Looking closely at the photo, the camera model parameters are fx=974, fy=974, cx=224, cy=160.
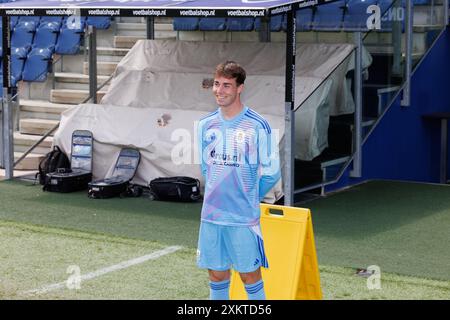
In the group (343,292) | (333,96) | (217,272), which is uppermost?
(333,96)

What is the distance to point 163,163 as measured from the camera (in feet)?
39.4

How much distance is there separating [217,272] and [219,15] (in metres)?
4.80

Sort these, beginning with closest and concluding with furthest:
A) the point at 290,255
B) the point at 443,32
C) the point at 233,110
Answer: the point at 233,110, the point at 290,255, the point at 443,32

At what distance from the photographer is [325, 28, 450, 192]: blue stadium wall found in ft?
43.1

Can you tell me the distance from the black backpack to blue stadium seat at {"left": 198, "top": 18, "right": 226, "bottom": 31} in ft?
12.1

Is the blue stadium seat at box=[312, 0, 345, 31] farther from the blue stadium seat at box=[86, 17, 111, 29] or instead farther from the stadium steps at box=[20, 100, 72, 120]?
the blue stadium seat at box=[86, 17, 111, 29]

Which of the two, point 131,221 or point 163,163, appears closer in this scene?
point 131,221

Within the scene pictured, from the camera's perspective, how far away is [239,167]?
6066 millimetres

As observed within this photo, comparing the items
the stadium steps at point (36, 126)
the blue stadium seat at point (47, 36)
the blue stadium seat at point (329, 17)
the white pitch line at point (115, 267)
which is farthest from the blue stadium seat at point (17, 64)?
the white pitch line at point (115, 267)

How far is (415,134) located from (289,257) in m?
7.95

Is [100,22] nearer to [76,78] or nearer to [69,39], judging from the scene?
[69,39]

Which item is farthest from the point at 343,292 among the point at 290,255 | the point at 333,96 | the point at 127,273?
the point at 333,96

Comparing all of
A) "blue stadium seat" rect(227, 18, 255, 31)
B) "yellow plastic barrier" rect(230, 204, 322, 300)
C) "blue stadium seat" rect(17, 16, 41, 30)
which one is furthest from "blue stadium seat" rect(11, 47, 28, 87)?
"yellow plastic barrier" rect(230, 204, 322, 300)

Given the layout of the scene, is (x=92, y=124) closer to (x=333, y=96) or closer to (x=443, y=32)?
(x=333, y=96)
